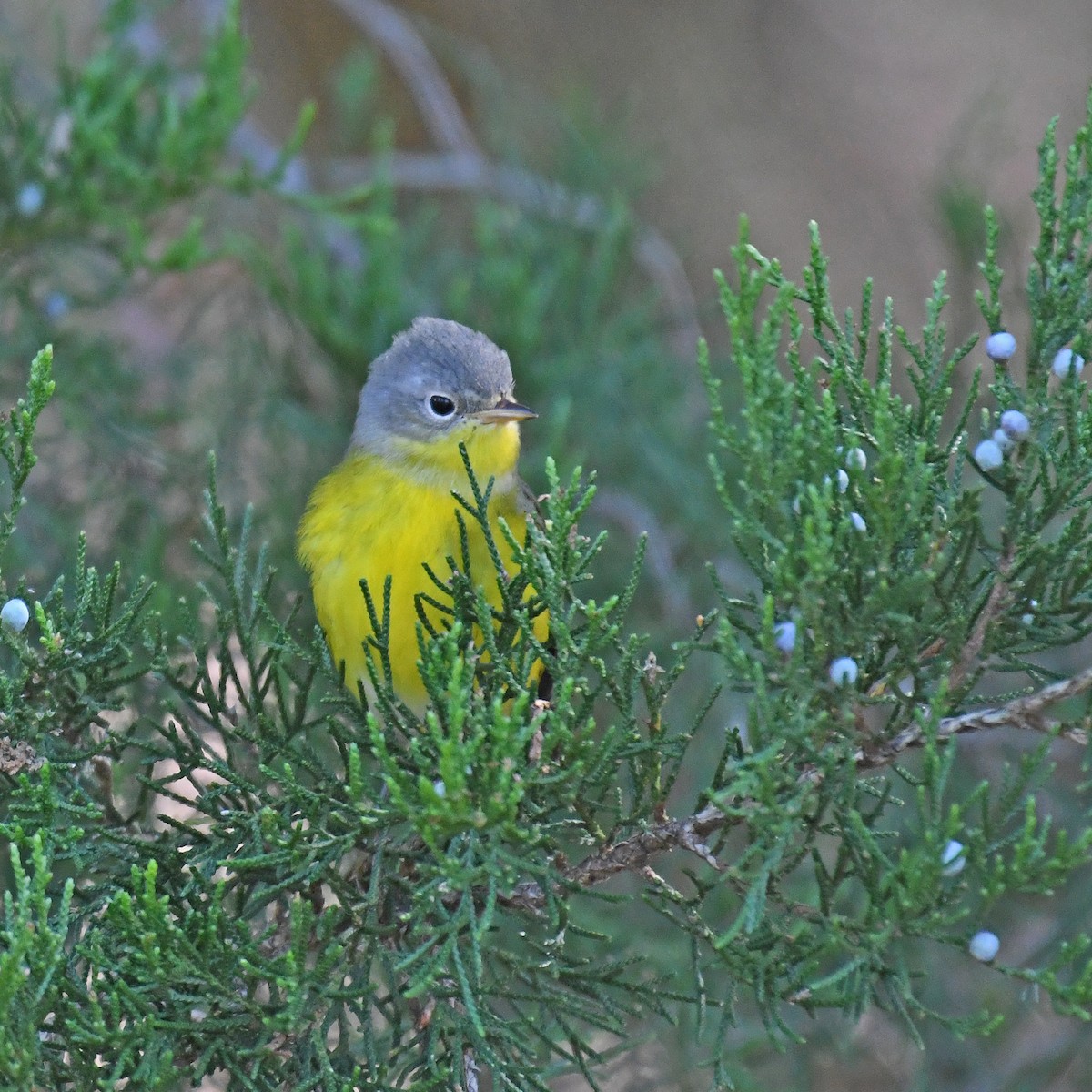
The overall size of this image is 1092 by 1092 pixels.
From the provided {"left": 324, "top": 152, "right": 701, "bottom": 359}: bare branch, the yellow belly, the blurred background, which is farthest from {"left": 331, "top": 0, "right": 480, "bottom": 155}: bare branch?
the yellow belly

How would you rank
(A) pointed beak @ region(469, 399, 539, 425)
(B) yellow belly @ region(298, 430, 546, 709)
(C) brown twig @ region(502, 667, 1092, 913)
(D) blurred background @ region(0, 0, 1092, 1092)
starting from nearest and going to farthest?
1. (C) brown twig @ region(502, 667, 1092, 913)
2. (B) yellow belly @ region(298, 430, 546, 709)
3. (A) pointed beak @ region(469, 399, 539, 425)
4. (D) blurred background @ region(0, 0, 1092, 1092)

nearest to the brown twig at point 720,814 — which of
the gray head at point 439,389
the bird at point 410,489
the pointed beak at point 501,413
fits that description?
the bird at point 410,489

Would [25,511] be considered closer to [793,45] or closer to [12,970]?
[12,970]

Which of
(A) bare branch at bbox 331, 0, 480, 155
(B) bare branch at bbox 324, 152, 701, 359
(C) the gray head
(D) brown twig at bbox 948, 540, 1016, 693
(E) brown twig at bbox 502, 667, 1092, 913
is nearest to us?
(E) brown twig at bbox 502, 667, 1092, 913

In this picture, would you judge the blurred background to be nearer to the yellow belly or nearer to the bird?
the bird

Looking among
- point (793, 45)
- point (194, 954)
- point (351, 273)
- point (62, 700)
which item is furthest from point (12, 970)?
point (793, 45)

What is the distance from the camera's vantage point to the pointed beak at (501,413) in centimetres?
355

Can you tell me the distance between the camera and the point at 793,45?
668 centimetres

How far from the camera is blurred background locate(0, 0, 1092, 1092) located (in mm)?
3879

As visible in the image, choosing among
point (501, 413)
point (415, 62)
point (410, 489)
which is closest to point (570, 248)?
point (501, 413)

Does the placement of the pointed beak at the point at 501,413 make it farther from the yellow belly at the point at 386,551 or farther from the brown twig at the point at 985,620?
the brown twig at the point at 985,620

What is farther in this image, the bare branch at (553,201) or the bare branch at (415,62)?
the bare branch at (415,62)

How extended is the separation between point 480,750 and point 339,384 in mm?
2740

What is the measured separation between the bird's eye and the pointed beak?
0.32ft
